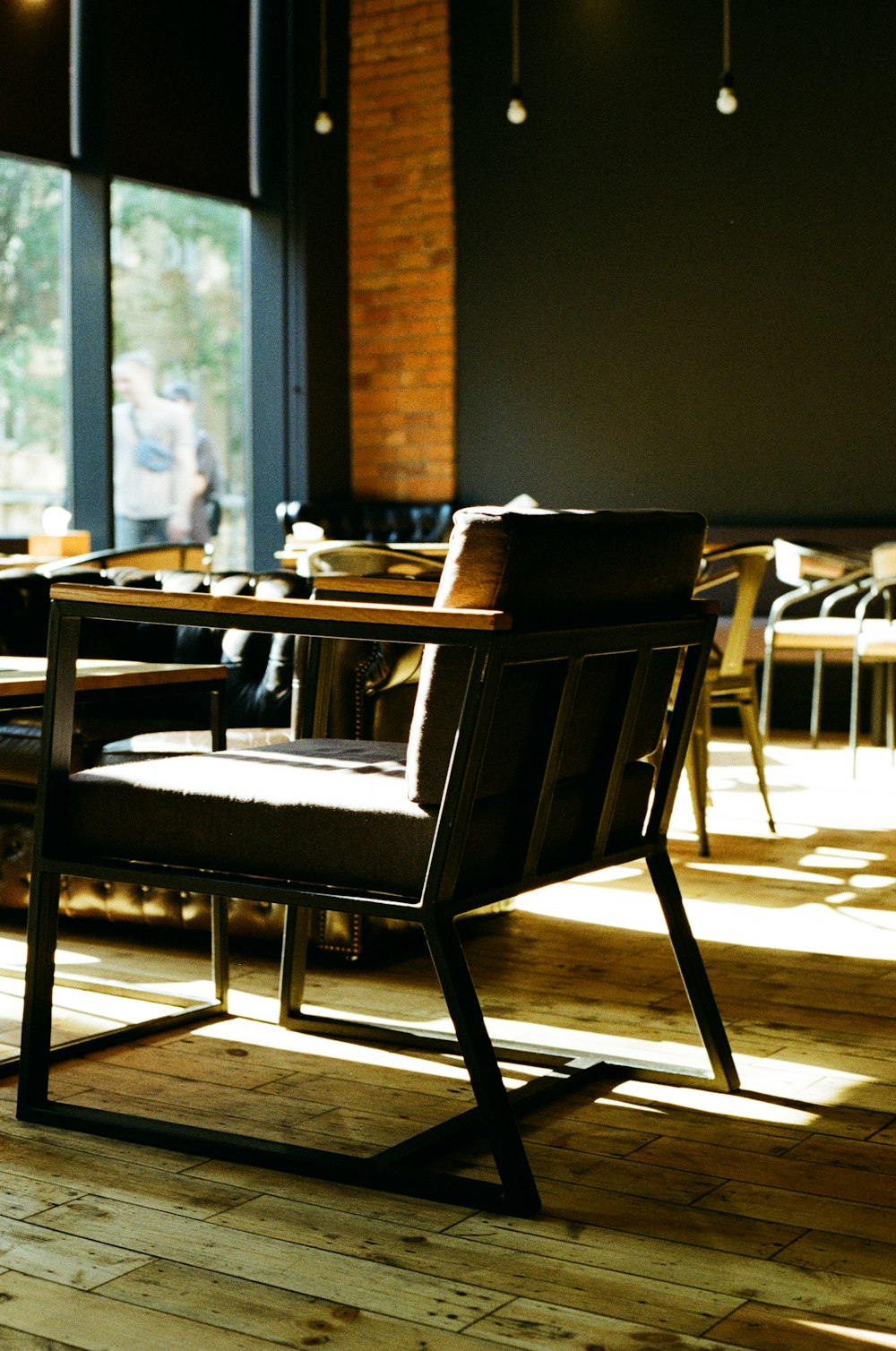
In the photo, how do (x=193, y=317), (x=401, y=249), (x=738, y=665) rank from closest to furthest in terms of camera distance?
1. (x=738, y=665)
2. (x=193, y=317)
3. (x=401, y=249)

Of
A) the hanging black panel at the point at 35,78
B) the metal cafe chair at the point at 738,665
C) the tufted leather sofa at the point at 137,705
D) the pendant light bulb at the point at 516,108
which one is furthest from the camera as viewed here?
the pendant light bulb at the point at 516,108

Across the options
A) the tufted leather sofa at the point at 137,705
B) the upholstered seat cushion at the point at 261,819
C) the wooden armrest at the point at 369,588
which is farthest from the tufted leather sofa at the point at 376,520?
the upholstered seat cushion at the point at 261,819

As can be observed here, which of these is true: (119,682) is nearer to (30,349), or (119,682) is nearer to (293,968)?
(293,968)

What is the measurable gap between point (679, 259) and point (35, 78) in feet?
10.4

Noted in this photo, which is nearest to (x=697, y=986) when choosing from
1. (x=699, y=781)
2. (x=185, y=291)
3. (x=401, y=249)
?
(x=699, y=781)

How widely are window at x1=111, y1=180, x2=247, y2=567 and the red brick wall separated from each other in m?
0.68

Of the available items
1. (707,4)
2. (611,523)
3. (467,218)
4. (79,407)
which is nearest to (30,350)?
(79,407)

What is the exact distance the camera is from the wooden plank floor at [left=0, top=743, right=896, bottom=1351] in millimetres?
1671

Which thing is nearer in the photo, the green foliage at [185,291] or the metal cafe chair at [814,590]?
the metal cafe chair at [814,590]

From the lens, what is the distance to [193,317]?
8555mm

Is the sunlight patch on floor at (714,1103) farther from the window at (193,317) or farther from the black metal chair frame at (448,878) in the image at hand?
the window at (193,317)

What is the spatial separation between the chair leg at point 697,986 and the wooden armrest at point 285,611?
0.65 m

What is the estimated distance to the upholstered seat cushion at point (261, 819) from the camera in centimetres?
200

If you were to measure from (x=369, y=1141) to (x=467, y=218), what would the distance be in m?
7.09
